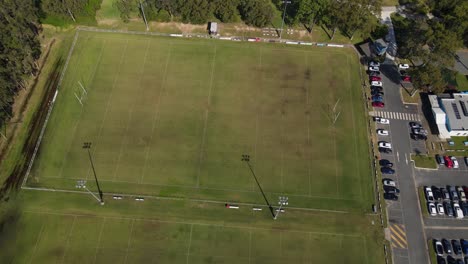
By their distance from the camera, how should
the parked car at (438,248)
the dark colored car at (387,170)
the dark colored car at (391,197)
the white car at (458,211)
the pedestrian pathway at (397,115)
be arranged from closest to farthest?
the parked car at (438,248) → the white car at (458,211) → the dark colored car at (391,197) → the dark colored car at (387,170) → the pedestrian pathway at (397,115)

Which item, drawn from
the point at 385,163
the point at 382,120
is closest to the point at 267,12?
the point at 382,120

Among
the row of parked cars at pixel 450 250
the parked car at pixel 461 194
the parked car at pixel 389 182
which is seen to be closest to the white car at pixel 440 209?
the parked car at pixel 461 194

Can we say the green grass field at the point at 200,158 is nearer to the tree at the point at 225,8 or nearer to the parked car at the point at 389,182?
the parked car at the point at 389,182

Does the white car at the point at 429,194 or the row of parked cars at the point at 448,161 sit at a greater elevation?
the row of parked cars at the point at 448,161

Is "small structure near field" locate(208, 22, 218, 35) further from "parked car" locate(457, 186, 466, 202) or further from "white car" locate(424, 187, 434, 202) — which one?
"parked car" locate(457, 186, 466, 202)

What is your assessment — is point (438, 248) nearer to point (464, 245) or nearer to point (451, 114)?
point (464, 245)

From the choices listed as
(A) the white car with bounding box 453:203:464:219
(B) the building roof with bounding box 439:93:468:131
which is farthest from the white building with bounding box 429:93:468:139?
(A) the white car with bounding box 453:203:464:219
